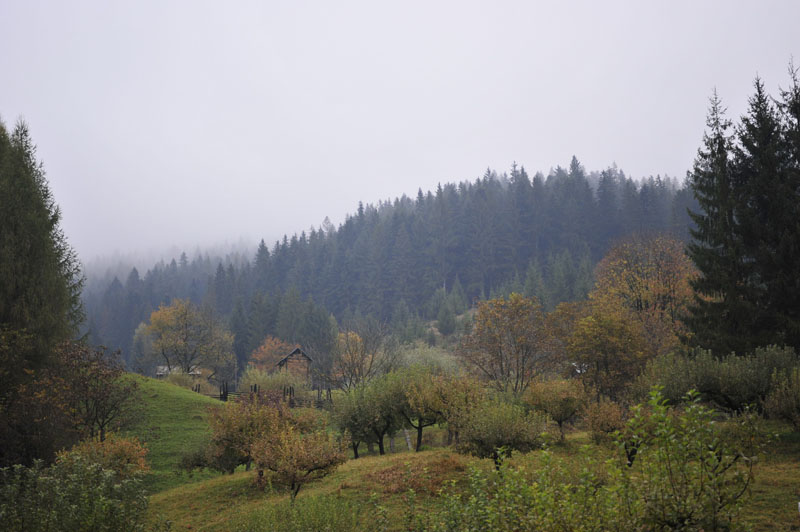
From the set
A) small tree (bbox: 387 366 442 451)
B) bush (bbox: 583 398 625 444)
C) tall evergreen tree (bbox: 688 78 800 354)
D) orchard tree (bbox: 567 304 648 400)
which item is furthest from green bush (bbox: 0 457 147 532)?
orchard tree (bbox: 567 304 648 400)

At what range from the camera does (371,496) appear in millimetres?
11531

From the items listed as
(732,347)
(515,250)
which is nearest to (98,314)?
(515,250)

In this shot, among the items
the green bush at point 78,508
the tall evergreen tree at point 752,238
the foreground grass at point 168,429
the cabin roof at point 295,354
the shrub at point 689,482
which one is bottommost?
the foreground grass at point 168,429

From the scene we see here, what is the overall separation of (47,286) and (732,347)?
34.3 meters

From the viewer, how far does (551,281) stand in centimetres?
7875

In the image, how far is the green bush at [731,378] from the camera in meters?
15.2

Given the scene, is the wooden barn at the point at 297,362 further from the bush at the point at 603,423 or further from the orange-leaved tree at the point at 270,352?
the bush at the point at 603,423

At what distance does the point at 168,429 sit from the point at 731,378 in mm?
32304

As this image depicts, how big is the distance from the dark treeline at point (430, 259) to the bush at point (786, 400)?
2472 inches

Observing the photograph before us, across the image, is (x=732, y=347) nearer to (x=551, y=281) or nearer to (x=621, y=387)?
(x=621, y=387)

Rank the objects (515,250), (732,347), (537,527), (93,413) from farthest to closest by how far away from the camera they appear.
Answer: (515,250)
(93,413)
(732,347)
(537,527)

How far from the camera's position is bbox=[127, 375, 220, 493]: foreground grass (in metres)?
23.8

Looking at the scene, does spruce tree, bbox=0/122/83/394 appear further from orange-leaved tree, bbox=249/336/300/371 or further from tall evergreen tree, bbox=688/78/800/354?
orange-leaved tree, bbox=249/336/300/371

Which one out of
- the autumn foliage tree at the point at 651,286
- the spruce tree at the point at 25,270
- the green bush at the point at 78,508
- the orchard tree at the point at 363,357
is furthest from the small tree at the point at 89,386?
the autumn foliage tree at the point at 651,286
